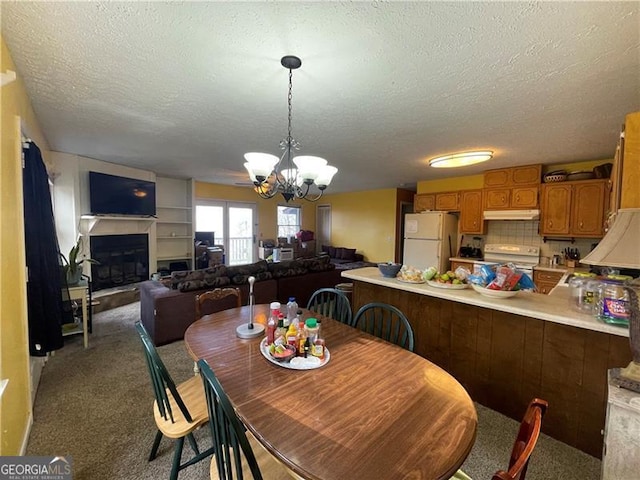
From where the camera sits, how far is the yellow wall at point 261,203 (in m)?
6.44

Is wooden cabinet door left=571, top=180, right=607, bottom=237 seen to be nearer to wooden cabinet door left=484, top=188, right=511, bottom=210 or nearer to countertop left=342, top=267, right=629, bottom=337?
wooden cabinet door left=484, top=188, right=511, bottom=210

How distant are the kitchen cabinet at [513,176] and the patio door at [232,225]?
5362mm

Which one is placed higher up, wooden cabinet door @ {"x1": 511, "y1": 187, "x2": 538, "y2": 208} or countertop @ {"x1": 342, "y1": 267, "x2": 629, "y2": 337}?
wooden cabinet door @ {"x1": 511, "y1": 187, "x2": 538, "y2": 208}

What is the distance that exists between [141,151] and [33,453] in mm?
3390

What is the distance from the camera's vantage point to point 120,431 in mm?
1821

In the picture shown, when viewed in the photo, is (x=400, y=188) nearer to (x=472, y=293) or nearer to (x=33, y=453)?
(x=472, y=293)

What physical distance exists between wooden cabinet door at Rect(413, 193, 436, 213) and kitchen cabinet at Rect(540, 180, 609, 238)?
5.69ft

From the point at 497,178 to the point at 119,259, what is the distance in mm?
6571

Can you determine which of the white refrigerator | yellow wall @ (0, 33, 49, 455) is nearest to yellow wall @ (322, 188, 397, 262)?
the white refrigerator

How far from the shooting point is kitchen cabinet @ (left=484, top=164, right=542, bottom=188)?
403 centimetres

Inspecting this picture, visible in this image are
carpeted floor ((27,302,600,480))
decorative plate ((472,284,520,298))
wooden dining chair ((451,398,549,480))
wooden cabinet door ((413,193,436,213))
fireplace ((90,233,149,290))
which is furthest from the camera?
wooden cabinet door ((413,193,436,213))

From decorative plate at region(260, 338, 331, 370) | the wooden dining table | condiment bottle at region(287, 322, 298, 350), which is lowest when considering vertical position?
the wooden dining table

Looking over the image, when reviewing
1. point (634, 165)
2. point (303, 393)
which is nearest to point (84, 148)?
point (303, 393)
